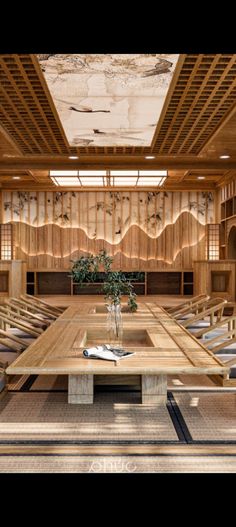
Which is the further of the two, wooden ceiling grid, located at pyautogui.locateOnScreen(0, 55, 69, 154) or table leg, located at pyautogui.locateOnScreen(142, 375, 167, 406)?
wooden ceiling grid, located at pyautogui.locateOnScreen(0, 55, 69, 154)

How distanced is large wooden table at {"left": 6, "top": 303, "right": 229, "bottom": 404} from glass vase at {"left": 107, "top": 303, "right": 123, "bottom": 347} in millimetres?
158

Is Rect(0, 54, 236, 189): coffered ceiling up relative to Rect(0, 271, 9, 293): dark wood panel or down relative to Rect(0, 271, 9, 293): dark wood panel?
up

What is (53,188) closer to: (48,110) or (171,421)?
(48,110)

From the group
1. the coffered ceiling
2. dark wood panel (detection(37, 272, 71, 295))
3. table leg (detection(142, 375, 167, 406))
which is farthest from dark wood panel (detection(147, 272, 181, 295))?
table leg (detection(142, 375, 167, 406))

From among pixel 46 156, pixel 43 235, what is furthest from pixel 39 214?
pixel 46 156

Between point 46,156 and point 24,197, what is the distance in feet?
15.6

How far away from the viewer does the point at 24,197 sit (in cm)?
1328

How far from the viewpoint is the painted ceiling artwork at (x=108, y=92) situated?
14.9ft

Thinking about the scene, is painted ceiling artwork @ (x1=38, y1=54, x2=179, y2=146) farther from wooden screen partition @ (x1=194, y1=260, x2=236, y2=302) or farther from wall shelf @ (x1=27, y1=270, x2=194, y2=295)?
wall shelf @ (x1=27, y1=270, x2=194, y2=295)

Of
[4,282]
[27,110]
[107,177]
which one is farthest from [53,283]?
[27,110]

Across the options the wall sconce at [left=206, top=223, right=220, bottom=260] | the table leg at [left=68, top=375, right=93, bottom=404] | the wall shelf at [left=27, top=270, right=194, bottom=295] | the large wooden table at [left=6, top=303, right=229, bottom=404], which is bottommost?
the table leg at [left=68, top=375, right=93, bottom=404]

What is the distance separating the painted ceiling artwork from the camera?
4547 millimetres

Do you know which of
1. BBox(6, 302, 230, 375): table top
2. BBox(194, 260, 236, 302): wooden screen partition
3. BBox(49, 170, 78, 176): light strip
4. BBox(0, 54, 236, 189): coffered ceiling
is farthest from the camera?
BBox(194, 260, 236, 302): wooden screen partition

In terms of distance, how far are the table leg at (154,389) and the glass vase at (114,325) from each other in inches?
25.4
